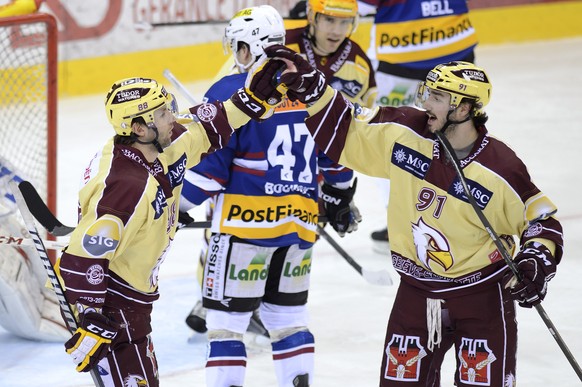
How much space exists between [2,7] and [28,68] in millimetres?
966

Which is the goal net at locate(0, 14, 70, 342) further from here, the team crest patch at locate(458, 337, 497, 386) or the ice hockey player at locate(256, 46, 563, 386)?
the team crest patch at locate(458, 337, 497, 386)

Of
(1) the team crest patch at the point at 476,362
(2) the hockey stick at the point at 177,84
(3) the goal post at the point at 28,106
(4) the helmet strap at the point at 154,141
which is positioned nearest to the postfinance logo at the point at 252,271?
(4) the helmet strap at the point at 154,141

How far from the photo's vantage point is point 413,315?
330cm

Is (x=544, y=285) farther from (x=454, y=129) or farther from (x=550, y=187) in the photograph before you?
(x=550, y=187)

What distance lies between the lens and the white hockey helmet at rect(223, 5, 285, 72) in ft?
12.2

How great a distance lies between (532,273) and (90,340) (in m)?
1.16

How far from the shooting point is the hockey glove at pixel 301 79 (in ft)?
10.6

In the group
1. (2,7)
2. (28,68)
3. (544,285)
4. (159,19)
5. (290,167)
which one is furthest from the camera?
(159,19)

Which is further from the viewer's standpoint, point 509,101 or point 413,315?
point 509,101

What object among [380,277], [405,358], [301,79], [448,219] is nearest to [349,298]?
[380,277]

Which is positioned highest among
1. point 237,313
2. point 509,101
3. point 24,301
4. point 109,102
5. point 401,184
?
point 109,102

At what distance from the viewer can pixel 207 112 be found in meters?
3.54

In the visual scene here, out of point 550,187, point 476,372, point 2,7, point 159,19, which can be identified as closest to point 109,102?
point 476,372

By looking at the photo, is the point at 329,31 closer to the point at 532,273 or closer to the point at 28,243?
the point at 28,243
